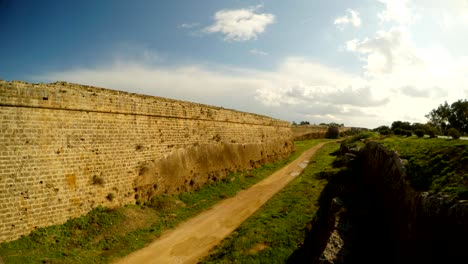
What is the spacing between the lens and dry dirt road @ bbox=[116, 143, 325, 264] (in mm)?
9906

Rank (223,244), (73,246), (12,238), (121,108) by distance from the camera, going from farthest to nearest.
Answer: (121,108)
(223,244)
(73,246)
(12,238)

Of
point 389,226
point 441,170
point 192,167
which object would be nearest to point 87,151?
point 192,167

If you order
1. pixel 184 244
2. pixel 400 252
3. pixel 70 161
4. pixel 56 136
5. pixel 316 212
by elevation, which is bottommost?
pixel 184 244

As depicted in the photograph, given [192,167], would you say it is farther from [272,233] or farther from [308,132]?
[308,132]

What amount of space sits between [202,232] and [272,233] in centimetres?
271

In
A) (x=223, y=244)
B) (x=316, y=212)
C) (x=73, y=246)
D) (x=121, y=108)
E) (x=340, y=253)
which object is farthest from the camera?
(x=121, y=108)

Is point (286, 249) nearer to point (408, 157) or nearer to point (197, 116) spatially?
point (408, 157)

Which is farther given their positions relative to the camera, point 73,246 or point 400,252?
point 73,246

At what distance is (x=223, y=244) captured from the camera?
10.7 metres

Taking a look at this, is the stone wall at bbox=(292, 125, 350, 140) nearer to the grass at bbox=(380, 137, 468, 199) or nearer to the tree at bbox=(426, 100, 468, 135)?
the tree at bbox=(426, 100, 468, 135)

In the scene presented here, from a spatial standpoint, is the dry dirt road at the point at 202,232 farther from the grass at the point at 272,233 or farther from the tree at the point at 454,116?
the tree at the point at 454,116

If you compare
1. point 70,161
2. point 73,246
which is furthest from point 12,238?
point 70,161

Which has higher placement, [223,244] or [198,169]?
[198,169]

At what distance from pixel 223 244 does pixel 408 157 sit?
6.47 meters
